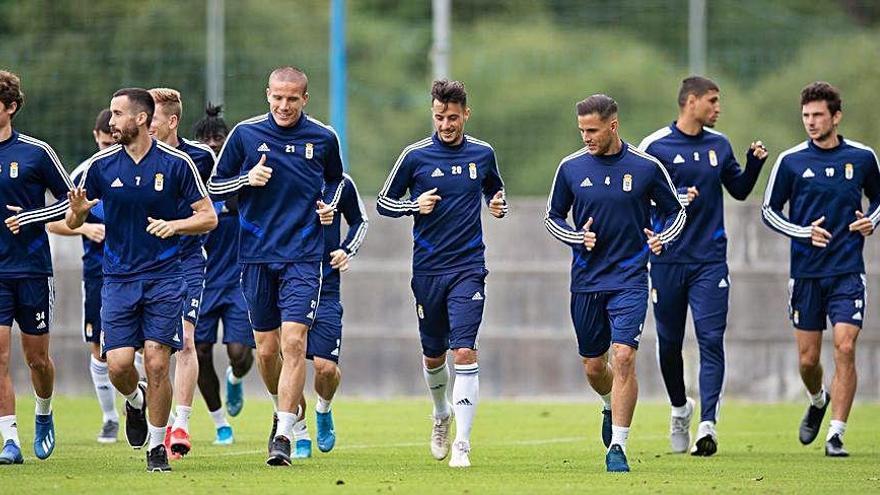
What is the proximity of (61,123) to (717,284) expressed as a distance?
10184 mm

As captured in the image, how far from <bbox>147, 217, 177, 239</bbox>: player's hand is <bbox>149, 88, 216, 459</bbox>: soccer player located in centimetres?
203

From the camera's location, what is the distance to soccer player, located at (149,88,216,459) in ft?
45.4

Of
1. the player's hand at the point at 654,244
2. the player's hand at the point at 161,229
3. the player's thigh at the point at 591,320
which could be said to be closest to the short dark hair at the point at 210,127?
the player's hand at the point at 161,229

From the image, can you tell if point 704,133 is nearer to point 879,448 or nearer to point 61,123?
point 879,448

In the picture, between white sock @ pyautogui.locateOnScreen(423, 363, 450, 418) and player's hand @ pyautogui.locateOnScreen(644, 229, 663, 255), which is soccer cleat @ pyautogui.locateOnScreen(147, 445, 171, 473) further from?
player's hand @ pyautogui.locateOnScreen(644, 229, 663, 255)

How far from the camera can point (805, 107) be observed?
1453 centimetres

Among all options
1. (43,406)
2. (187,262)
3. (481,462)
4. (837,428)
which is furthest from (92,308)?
(837,428)

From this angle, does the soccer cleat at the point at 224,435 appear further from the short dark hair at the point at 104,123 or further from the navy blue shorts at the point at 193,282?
the short dark hair at the point at 104,123

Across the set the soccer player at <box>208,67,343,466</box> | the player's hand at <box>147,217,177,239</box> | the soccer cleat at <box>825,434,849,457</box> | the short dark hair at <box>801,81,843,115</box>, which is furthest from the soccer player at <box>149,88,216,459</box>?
the soccer cleat at <box>825,434,849,457</box>

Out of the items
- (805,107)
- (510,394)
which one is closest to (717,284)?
(805,107)

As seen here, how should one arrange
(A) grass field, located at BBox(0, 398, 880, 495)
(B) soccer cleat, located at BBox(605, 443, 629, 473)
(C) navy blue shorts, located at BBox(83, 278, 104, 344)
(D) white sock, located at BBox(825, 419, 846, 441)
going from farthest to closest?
(C) navy blue shorts, located at BBox(83, 278, 104, 344), (D) white sock, located at BBox(825, 419, 846, 441), (B) soccer cleat, located at BBox(605, 443, 629, 473), (A) grass field, located at BBox(0, 398, 880, 495)

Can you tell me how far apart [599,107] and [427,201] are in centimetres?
142

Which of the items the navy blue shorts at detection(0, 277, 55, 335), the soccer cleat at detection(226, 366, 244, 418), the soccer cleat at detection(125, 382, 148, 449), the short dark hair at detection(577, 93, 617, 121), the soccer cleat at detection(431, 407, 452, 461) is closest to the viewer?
the short dark hair at detection(577, 93, 617, 121)

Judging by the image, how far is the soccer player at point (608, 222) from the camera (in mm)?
12492
